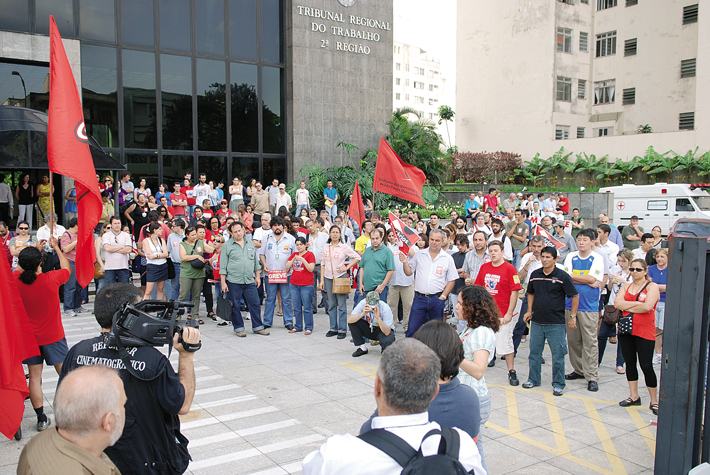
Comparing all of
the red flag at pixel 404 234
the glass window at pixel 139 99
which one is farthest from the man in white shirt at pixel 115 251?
the glass window at pixel 139 99

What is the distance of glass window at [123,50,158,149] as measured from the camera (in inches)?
779

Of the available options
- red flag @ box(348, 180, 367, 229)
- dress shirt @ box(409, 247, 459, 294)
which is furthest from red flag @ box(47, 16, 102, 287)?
red flag @ box(348, 180, 367, 229)

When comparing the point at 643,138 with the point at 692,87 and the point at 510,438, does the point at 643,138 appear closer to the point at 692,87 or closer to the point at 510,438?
the point at 692,87

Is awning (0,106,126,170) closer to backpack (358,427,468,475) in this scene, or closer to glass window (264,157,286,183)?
glass window (264,157,286,183)

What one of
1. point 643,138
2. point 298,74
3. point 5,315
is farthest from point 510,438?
point 643,138

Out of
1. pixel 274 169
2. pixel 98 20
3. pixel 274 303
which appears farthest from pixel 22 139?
pixel 274 169

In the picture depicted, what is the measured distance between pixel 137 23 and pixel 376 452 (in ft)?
68.8

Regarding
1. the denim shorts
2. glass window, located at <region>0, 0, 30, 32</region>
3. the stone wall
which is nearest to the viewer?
the denim shorts

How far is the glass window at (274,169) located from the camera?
23.0 metres

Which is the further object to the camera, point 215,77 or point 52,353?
point 215,77

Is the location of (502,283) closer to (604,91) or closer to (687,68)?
(687,68)

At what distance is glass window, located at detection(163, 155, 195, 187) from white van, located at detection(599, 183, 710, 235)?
17502 mm

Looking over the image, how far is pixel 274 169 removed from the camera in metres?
23.2

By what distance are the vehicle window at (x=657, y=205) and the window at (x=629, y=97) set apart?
61.6 ft
